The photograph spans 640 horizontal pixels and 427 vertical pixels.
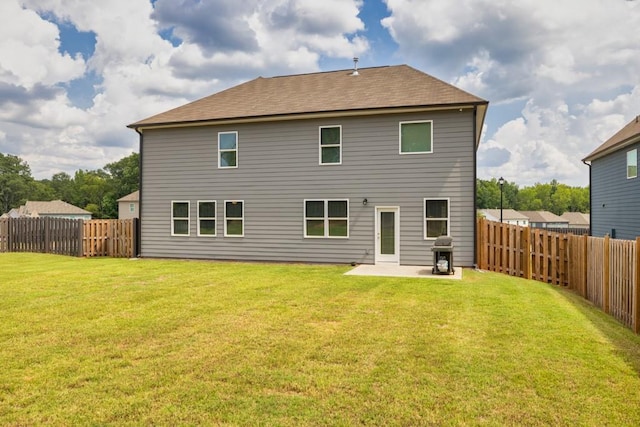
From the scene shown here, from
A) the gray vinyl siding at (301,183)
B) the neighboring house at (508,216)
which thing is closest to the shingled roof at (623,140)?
the gray vinyl siding at (301,183)

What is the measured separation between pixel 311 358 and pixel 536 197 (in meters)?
118

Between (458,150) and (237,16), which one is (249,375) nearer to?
(458,150)

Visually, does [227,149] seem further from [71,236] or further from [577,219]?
[577,219]

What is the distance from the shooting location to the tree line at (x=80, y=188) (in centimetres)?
7138

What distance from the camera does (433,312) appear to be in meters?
6.79

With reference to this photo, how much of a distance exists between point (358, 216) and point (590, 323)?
26.0 feet

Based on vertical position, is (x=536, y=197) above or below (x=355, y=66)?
below

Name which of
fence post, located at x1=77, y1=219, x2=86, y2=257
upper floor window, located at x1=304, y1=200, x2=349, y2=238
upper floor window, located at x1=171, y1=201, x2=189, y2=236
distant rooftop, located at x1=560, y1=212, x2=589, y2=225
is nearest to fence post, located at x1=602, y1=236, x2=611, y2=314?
upper floor window, located at x1=304, y1=200, x2=349, y2=238

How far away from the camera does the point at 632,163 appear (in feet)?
49.2

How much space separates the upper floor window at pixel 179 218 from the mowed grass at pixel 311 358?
688cm

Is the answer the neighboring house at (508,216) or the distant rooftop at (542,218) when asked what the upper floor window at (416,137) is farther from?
the distant rooftop at (542,218)

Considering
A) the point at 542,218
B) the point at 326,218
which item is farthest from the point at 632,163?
the point at 542,218

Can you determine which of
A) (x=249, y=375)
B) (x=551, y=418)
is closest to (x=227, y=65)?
(x=249, y=375)

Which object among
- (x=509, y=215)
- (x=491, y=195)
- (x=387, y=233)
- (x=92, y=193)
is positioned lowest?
(x=387, y=233)
